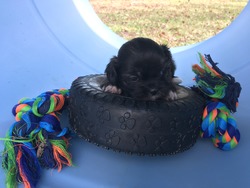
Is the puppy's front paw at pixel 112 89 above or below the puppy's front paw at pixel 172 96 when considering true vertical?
below

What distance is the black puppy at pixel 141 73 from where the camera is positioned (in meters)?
2.65

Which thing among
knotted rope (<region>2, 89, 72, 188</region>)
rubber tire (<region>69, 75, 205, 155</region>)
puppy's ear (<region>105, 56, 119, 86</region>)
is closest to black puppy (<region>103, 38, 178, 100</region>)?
puppy's ear (<region>105, 56, 119, 86</region>)

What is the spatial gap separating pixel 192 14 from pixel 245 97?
734cm

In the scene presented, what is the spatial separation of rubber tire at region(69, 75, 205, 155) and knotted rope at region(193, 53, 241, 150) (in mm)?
178

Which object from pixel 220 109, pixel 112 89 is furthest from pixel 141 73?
pixel 220 109

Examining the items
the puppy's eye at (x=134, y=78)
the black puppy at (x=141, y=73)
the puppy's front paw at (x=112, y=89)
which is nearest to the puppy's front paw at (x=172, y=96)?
the black puppy at (x=141, y=73)

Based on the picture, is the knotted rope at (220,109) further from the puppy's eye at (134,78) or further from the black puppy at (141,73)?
the puppy's eye at (134,78)

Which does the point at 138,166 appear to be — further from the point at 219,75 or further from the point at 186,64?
the point at 186,64

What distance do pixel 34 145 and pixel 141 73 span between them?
0.87 m

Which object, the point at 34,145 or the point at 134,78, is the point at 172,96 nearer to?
the point at 134,78

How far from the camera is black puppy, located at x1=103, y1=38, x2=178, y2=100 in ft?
8.69

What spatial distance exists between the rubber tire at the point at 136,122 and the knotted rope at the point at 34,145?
0.64 ft

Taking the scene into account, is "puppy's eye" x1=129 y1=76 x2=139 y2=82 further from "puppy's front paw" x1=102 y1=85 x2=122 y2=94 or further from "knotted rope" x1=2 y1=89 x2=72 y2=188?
"knotted rope" x1=2 y1=89 x2=72 y2=188

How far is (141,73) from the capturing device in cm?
270
